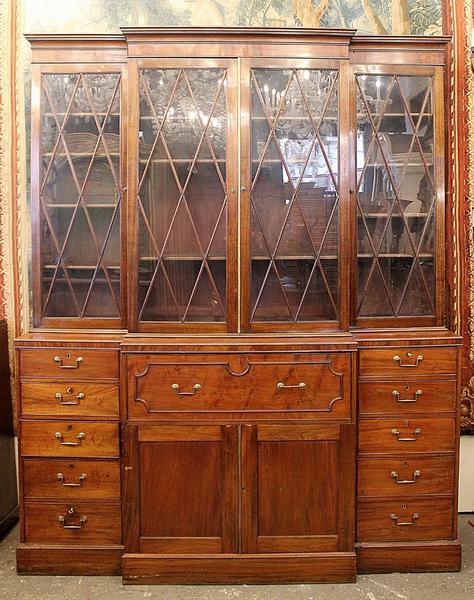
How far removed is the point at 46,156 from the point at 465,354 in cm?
236

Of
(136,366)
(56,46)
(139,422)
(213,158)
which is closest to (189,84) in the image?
(213,158)

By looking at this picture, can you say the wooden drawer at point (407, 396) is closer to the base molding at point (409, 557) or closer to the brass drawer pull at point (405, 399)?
the brass drawer pull at point (405, 399)

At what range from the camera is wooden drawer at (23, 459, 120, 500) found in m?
2.62

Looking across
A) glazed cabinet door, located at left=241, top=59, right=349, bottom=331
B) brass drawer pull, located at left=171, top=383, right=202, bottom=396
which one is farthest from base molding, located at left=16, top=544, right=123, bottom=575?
glazed cabinet door, located at left=241, top=59, right=349, bottom=331

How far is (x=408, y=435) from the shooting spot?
2646 millimetres

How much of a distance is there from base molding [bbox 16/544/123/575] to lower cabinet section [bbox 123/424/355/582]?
110 millimetres

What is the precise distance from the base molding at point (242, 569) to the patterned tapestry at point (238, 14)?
8.62 feet

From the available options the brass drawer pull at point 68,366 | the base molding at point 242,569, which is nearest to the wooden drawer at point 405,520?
the base molding at point 242,569

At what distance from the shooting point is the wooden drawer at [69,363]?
2596mm

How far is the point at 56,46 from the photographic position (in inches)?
104

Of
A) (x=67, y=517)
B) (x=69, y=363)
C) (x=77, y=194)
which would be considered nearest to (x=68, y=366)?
(x=69, y=363)

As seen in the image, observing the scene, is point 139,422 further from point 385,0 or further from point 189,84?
point 385,0

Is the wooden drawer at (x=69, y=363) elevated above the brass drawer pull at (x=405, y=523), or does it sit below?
above

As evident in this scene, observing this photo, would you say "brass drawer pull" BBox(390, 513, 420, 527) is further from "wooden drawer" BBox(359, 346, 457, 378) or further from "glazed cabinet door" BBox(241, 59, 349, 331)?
"glazed cabinet door" BBox(241, 59, 349, 331)
